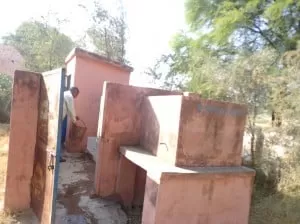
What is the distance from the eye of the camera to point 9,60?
20.8m

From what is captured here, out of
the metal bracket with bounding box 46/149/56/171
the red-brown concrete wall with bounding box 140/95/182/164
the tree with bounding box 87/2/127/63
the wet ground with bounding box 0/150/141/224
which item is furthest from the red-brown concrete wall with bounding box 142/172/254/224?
the tree with bounding box 87/2/127/63

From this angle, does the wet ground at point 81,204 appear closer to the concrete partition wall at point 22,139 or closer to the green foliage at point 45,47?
the concrete partition wall at point 22,139

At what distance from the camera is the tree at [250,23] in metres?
9.07

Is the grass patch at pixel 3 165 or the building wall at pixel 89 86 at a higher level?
the building wall at pixel 89 86

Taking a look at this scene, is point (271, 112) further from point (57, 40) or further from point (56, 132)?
point (57, 40)

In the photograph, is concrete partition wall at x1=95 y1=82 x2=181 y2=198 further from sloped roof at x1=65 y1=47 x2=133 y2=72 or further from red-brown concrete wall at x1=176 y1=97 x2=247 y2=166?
sloped roof at x1=65 y1=47 x2=133 y2=72

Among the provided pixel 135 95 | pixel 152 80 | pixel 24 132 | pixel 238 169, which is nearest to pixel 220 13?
pixel 152 80

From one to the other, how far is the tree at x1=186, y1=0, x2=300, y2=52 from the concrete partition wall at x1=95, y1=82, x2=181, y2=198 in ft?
18.8

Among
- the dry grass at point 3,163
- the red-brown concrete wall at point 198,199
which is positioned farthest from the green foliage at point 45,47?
the red-brown concrete wall at point 198,199

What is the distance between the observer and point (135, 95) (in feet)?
16.7

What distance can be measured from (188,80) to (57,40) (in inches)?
300

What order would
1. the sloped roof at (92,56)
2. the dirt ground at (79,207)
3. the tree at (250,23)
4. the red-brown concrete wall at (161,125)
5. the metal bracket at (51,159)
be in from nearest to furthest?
1. the metal bracket at (51,159)
2. the red-brown concrete wall at (161,125)
3. the dirt ground at (79,207)
4. the sloped roof at (92,56)
5. the tree at (250,23)

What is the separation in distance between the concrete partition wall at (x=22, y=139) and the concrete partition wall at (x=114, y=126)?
3.61ft

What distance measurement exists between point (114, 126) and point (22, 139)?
58.2 inches
